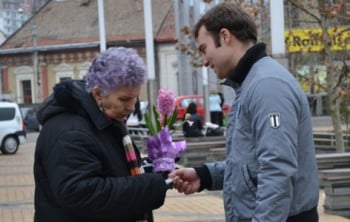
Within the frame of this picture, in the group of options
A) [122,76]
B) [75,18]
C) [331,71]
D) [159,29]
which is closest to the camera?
[122,76]

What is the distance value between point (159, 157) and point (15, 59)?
6320 centimetres

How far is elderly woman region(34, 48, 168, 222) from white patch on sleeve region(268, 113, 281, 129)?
552mm

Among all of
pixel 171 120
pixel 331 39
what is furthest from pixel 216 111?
pixel 171 120

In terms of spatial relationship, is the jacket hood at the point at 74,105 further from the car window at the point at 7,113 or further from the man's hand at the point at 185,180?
the car window at the point at 7,113

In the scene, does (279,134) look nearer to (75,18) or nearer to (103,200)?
(103,200)

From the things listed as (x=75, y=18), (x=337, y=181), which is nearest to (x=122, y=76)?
(x=337, y=181)

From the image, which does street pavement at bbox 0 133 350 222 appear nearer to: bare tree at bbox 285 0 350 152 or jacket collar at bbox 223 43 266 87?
bare tree at bbox 285 0 350 152

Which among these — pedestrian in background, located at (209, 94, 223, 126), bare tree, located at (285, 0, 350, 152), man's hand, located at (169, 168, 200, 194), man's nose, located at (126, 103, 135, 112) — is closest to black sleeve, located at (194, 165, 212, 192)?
man's hand, located at (169, 168, 200, 194)

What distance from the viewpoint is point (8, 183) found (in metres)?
13.7

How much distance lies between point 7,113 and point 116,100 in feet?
69.2

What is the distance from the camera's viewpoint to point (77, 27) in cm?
6312

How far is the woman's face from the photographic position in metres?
2.96

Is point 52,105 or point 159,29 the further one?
point 159,29

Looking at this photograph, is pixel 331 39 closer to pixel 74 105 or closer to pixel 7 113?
pixel 74 105
